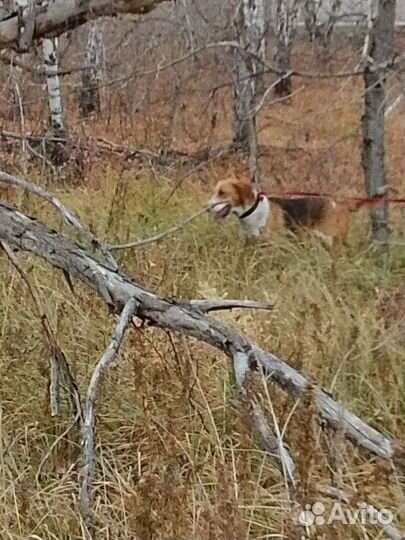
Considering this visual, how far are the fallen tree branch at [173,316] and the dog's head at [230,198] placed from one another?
2.81 metres

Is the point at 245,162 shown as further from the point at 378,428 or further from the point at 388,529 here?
the point at 388,529

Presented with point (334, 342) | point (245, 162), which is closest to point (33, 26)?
point (334, 342)

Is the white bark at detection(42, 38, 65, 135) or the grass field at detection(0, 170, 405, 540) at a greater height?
the white bark at detection(42, 38, 65, 135)

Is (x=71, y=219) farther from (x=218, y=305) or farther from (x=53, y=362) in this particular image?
(x=218, y=305)

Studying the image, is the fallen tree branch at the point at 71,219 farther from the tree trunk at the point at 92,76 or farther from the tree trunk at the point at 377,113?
the tree trunk at the point at 92,76

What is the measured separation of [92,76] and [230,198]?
3296 millimetres

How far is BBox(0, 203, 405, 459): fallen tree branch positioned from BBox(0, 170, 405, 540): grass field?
56 mm

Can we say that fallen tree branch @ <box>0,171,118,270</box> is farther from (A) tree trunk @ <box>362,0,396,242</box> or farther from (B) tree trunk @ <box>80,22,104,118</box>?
(B) tree trunk @ <box>80,22,104,118</box>

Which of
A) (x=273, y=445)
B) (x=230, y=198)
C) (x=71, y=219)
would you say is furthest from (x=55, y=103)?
(x=273, y=445)

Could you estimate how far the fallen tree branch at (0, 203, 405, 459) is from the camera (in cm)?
202

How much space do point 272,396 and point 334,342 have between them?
24.4 inches

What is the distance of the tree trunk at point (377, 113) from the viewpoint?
15.3ft

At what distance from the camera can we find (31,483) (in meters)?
2.46

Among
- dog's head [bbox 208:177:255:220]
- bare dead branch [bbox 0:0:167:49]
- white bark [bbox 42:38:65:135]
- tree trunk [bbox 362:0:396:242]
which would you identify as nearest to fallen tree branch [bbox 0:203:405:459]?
bare dead branch [bbox 0:0:167:49]
